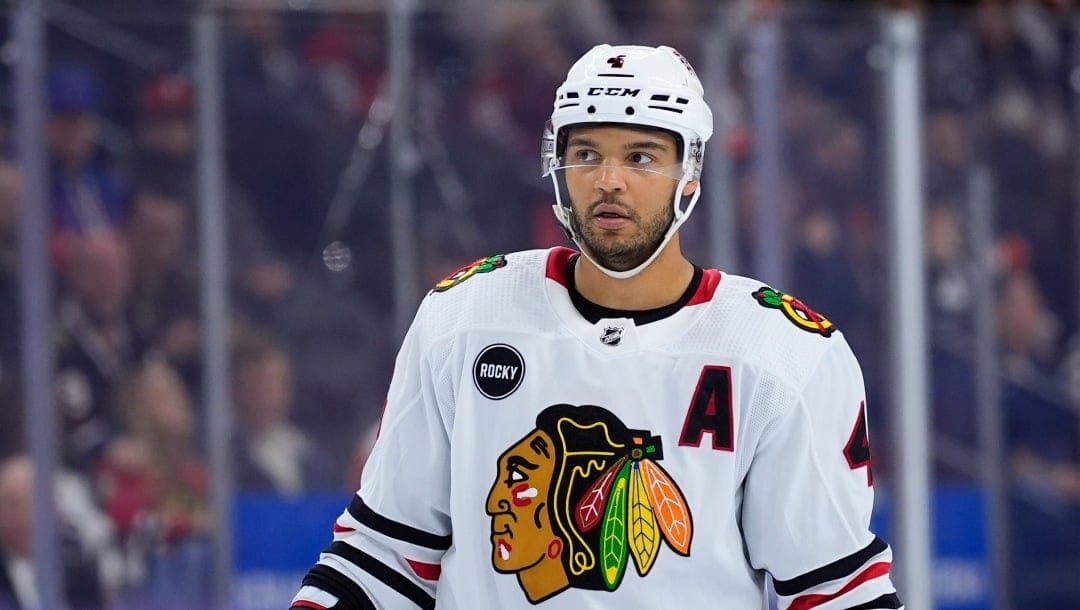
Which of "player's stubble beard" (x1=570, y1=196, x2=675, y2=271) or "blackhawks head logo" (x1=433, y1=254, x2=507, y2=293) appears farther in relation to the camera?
"blackhawks head logo" (x1=433, y1=254, x2=507, y2=293)

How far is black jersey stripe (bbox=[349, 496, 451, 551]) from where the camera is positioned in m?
2.21

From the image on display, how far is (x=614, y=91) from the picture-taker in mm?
2133

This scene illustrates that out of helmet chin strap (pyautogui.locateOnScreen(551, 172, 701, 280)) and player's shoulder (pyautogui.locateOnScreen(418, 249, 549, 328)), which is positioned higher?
helmet chin strap (pyautogui.locateOnScreen(551, 172, 701, 280))

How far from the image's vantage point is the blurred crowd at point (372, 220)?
165 inches

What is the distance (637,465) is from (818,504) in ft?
0.80

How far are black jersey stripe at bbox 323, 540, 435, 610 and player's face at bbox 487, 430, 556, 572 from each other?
16 centimetres

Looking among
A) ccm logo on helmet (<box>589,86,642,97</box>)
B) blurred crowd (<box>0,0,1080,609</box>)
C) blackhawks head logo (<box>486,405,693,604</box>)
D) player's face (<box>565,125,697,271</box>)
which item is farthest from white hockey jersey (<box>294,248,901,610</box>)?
blurred crowd (<box>0,0,1080,609</box>)

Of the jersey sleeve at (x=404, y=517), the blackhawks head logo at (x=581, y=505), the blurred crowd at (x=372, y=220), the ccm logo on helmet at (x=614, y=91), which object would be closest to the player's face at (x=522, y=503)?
the blackhawks head logo at (x=581, y=505)

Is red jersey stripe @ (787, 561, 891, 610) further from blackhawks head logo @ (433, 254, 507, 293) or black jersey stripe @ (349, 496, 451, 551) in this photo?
blackhawks head logo @ (433, 254, 507, 293)

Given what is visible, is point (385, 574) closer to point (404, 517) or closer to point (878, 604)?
point (404, 517)

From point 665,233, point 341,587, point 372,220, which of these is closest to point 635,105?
point 665,233

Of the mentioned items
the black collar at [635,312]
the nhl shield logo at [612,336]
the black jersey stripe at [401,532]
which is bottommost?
the black jersey stripe at [401,532]

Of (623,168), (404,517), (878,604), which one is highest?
(623,168)

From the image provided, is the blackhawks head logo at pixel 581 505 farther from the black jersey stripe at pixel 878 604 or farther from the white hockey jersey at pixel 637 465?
the black jersey stripe at pixel 878 604
